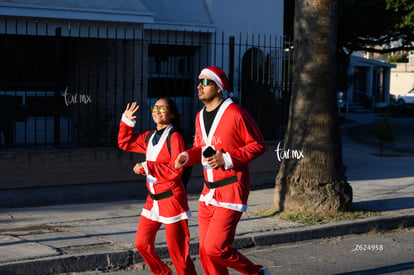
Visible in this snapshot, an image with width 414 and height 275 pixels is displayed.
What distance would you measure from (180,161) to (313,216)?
14.9 feet

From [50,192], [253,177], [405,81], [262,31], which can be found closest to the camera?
[50,192]

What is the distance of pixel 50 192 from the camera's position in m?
10.9

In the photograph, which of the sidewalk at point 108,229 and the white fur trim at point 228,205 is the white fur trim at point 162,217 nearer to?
the white fur trim at point 228,205

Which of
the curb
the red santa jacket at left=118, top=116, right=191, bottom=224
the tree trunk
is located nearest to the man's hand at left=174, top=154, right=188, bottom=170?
the red santa jacket at left=118, top=116, right=191, bottom=224

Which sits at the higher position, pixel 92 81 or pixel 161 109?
pixel 161 109

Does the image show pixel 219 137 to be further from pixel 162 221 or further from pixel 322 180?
pixel 322 180

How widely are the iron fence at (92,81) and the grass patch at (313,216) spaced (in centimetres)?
309

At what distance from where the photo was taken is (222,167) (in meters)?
5.54

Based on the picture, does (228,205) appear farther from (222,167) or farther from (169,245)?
(169,245)

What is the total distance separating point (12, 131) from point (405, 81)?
53.7 m

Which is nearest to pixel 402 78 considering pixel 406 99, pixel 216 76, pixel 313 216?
pixel 406 99

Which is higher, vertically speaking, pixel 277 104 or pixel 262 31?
pixel 262 31

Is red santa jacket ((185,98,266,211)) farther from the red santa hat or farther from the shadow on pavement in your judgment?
the shadow on pavement

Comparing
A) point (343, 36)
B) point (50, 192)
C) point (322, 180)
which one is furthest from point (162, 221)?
point (343, 36)
